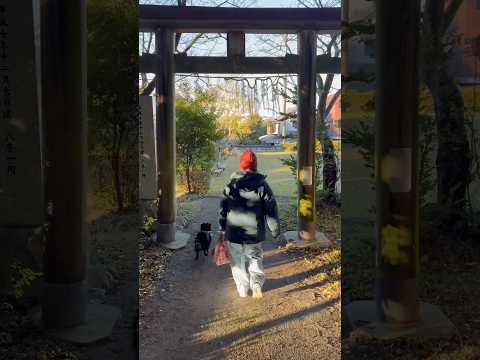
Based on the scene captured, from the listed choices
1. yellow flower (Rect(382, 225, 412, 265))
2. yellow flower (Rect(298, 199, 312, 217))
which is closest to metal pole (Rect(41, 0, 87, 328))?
yellow flower (Rect(382, 225, 412, 265))

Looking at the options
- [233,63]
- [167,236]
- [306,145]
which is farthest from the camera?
[306,145]

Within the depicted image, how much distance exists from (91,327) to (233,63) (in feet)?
14.7

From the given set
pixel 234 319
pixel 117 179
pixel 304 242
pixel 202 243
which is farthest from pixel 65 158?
pixel 304 242

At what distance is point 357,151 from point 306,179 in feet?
13.8

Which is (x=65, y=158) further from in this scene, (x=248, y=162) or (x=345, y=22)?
(x=248, y=162)

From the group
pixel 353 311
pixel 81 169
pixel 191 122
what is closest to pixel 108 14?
pixel 81 169

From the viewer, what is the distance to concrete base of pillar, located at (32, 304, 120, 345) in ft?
6.54

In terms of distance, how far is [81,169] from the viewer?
204cm

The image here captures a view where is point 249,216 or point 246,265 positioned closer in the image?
point 249,216

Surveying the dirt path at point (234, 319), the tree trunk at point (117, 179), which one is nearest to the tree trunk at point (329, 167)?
the dirt path at point (234, 319)

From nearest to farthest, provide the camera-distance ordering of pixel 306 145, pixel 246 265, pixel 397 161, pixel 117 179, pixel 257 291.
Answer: pixel 397 161
pixel 117 179
pixel 257 291
pixel 246 265
pixel 306 145

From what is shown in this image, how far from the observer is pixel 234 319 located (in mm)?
3525

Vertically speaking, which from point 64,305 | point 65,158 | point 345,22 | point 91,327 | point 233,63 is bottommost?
point 91,327

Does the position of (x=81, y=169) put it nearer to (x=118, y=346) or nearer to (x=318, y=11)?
(x=118, y=346)
